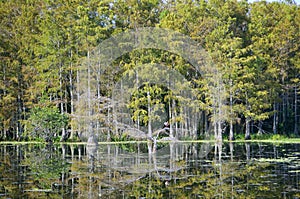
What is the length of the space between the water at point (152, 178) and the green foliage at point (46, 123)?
36.4ft

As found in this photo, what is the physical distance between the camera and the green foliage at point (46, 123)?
29406 millimetres

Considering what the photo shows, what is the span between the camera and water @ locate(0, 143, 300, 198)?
1044cm

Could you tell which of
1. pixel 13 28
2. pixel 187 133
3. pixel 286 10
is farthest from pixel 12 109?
pixel 286 10

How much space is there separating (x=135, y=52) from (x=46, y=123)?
786 cm

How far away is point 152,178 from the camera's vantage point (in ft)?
42.4

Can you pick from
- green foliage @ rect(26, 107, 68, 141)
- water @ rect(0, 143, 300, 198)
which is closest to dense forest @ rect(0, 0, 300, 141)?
green foliage @ rect(26, 107, 68, 141)

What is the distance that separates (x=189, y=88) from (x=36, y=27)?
12421 millimetres

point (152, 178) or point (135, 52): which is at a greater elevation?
point (135, 52)

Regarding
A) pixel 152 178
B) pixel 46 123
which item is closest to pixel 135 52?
pixel 46 123

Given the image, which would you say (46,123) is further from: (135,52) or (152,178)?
(152,178)

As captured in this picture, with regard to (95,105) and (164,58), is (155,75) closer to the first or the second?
(164,58)

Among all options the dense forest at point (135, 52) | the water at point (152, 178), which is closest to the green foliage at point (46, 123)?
the dense forest at point (135, 52)

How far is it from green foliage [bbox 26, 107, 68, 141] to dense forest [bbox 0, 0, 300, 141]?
6 centimetres

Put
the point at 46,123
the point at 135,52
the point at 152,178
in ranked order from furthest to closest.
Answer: the point at 135,52
the point at 46,123
the point at 152,178
